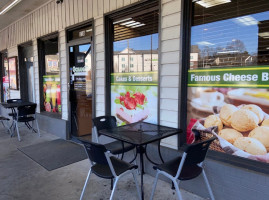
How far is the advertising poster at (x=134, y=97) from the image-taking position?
2918 mm

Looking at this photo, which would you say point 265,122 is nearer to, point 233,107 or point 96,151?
point 233,107

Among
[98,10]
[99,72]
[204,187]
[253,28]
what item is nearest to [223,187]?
[204,187]

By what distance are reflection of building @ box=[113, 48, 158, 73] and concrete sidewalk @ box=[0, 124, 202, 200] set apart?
153 cm

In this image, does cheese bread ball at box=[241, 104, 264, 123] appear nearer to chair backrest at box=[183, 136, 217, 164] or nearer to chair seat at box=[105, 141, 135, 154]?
chair backrest at box=[183, 136, 217, 164]

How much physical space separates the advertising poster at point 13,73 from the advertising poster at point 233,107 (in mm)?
5933

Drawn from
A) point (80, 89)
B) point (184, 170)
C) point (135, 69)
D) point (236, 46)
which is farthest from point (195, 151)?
point (80, 89)

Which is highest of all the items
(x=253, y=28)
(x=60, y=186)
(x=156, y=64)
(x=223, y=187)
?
(x=253, y=28)

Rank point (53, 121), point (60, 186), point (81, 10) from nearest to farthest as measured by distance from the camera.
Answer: point (60, 186)
point (81, 10)
point (53, 121)

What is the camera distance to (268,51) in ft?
6.33

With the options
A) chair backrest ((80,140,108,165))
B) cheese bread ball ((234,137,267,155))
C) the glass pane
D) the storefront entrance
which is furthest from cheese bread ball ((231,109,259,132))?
the storefront entrance

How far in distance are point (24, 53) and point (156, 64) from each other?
5.12 meters

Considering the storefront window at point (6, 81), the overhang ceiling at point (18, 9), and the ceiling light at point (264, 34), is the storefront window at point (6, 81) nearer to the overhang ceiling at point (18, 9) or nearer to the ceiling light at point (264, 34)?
the overhang ceiling at point (18, 9)

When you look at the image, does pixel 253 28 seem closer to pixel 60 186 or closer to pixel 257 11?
pixel 257 11

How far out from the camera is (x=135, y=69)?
3.14 metres
